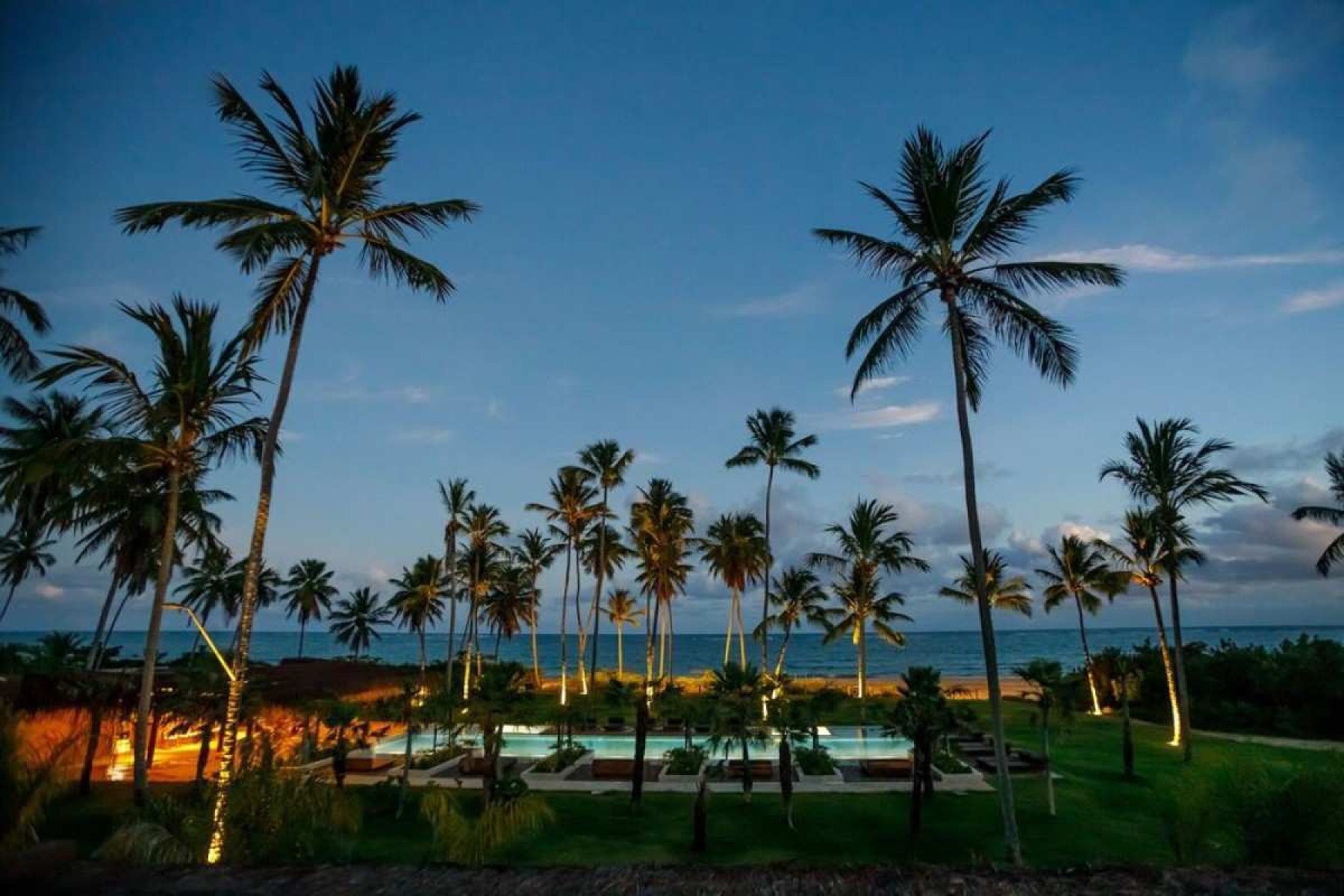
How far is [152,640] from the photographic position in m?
16.5

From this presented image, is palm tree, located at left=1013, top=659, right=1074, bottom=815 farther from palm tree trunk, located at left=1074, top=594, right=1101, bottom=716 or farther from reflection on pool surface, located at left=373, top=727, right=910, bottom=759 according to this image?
palm tree trunk, located at left=1074, top=594, right=1101, bottom=716

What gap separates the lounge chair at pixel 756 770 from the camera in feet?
80.3

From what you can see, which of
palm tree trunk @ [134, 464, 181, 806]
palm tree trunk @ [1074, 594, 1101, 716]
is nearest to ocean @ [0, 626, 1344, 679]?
palm tree trunk @ [1074, 594, 1101, 716]

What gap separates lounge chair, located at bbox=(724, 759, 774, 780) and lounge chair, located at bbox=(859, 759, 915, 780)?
3.61 metres

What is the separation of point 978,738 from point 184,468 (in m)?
33.9

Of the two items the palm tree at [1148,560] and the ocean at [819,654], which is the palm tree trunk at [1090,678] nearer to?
the palm tree at [1148,560]

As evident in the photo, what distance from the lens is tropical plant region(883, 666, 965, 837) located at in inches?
721

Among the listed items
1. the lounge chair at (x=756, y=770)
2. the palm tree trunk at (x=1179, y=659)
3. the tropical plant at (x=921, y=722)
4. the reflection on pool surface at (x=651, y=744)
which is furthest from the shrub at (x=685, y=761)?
the palm tree trunk at (x=1179, y=659)

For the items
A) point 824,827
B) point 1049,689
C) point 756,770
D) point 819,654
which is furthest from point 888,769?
point 819,654

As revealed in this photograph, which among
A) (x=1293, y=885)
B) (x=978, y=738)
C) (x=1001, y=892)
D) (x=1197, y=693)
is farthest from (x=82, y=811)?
(x=1197, y=693)

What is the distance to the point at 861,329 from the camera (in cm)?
1566

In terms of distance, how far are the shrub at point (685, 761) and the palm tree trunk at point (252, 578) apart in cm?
1693

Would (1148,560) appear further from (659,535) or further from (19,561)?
(19,561)

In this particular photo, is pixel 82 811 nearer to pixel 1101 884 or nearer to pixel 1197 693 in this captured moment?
pixel 1101 884
